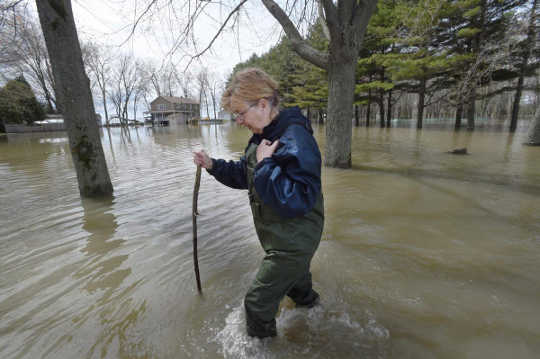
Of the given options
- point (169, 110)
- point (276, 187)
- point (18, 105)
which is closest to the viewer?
point (276, 187)

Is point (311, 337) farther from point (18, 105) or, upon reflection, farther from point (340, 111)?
point (18, 105)

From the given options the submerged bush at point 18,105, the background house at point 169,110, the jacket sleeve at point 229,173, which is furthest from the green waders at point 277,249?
the background house at point 169,110

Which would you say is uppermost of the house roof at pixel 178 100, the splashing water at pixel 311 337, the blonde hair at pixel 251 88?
the house roof at pixel 178 100

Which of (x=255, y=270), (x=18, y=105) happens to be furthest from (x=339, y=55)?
(x=18, y=105)

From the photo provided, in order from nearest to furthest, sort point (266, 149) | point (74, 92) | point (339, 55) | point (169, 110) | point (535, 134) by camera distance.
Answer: point (266, 149) → point (74, 92) → point (339, 55) → point (535, 134) → point (169, 110)

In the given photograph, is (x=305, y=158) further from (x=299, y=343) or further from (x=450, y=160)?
(x=450, y=160)

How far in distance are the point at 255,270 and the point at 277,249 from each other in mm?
1247

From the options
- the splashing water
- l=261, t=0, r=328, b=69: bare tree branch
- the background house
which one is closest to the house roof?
the background house

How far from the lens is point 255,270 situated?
2.59 m

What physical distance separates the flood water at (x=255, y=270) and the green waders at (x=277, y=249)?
1.31 feet

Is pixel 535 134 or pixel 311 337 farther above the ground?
pixel 535 134

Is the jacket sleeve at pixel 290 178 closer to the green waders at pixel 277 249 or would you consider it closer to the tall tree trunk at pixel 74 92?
the green waders at pixel 277 249

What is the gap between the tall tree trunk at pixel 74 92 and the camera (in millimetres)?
4027

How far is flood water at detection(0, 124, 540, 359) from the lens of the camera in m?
1.74
